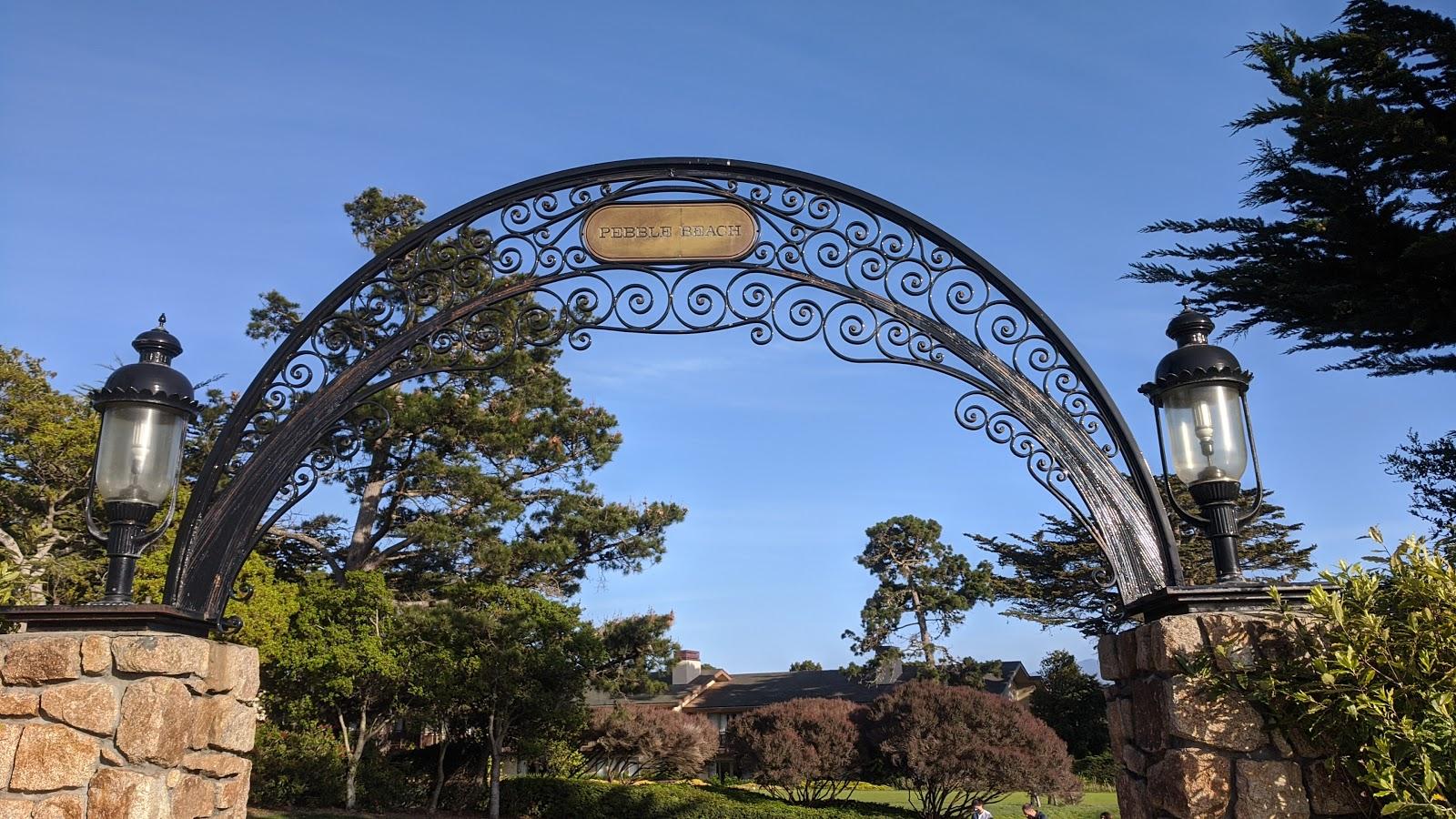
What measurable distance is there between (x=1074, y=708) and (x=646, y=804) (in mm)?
14129

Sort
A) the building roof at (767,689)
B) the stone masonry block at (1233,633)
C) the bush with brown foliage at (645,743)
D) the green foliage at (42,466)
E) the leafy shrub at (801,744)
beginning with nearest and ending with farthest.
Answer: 1. the stone masonry block at (1233,633)
2. the green foliage at (42,466)
3. the leafy shrub at (801,744)
4. the bush with brown foliage at (645,743)
5. the building roof at (767,689)

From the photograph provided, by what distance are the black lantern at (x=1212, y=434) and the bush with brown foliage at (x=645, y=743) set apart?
1859 cm

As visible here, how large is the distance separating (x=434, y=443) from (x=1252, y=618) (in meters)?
17.9

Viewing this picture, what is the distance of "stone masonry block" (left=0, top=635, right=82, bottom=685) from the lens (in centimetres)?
341

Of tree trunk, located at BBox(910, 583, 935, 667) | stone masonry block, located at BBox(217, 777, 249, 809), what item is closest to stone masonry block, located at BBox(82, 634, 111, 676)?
stone masonry block, located at BBox(217, 777, 249, 809)

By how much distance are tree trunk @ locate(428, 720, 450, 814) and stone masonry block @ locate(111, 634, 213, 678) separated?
17.0 metres

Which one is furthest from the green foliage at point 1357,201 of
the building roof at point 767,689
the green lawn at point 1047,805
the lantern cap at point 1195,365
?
the building roof at point 767,689

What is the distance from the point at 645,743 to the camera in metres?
22.3

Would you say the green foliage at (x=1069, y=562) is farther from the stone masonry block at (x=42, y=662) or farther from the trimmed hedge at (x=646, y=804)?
the stone masonry block at (x=42, y=662)

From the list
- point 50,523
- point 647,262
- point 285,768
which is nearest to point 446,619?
point 285,768

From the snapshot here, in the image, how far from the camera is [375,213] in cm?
2220

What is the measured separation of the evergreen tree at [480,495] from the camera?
18.7 metres

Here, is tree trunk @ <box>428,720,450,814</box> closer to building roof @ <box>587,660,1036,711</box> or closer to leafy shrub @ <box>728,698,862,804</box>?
leafy shrub @ <box>728,698,862,804</box>

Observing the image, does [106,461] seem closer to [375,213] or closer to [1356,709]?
[1356,709]
